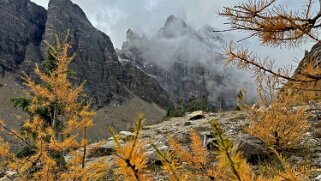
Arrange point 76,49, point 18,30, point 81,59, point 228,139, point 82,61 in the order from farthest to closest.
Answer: point 76,49
point 81,59
point 82,61
point 18,30
point 228,139

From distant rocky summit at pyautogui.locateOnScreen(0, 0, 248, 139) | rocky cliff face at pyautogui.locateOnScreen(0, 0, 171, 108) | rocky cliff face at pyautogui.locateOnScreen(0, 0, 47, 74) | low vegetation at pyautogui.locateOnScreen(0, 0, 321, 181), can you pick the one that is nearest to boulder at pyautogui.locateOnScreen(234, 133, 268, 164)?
low vegetation at pyautogui.locateOnScreen(0, 0, 321, 181)

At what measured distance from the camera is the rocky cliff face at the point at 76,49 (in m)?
132

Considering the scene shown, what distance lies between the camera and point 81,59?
15000 centimetres

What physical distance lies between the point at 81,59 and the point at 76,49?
4539 mm

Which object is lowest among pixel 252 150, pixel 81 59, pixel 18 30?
pixel 252 150

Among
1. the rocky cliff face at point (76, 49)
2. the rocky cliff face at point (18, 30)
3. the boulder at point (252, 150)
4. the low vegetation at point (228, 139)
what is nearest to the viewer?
the low vegetation at point (228, 139)

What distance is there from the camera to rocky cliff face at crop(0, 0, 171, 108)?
13250cm

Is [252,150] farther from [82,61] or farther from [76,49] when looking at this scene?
[76,49]

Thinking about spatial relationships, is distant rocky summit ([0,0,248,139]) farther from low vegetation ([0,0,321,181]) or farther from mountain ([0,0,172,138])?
low vegetation ([0,0,321,181])

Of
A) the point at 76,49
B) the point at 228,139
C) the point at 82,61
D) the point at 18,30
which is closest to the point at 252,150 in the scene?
the point at 228,139

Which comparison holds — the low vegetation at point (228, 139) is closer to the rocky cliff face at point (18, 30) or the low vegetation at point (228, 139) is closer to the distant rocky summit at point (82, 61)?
the distant rocky summit at point (82, 61)

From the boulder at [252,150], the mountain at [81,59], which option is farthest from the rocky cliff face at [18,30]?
the boulder at [252,150]

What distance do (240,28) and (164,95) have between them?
17433 cm

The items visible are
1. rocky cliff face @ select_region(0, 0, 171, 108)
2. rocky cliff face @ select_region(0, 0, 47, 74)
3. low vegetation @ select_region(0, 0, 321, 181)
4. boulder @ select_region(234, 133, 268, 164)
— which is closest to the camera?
low vegetation @ select_region(0, 0, 321, 181)
